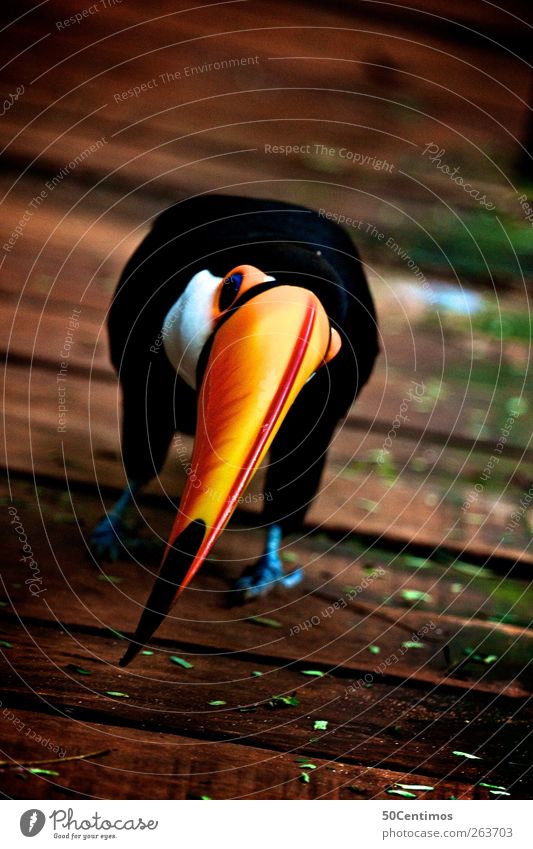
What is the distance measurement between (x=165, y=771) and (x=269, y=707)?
0.08m

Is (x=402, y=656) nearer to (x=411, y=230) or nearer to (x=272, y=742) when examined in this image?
(x=272, y=742)

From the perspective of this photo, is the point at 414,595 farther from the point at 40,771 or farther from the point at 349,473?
the point at 40,771

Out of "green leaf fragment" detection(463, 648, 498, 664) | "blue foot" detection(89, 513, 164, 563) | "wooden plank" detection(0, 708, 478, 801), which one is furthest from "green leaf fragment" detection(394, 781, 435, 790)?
"blue foot" detection(89, 513, 164, 563)

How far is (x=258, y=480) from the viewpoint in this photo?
71 centimetres

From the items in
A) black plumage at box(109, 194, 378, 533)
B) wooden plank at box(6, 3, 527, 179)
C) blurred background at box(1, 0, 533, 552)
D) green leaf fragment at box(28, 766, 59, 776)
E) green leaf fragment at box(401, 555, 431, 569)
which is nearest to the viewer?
green leaf fragment at box(28, 766, 59, 776)

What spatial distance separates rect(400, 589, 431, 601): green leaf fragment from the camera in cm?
59

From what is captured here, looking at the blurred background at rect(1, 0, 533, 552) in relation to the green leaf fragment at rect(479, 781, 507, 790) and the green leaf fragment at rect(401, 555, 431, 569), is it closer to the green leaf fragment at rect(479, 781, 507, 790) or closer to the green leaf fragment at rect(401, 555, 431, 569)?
the green leaf fragment at rect(401, 555, 431, 569)

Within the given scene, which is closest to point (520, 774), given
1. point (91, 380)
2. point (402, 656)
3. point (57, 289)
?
point (402, 656)

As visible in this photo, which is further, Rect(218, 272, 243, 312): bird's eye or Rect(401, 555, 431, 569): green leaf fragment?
Rect(401, 555, 431, 569): green leaf fragment

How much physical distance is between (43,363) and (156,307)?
1.07 ft

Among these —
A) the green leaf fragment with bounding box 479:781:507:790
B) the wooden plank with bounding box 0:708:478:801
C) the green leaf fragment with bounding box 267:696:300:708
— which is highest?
the green leaf fragment with bounding box 267:696:300:708

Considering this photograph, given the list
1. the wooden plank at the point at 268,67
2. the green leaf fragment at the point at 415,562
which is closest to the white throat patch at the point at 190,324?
the green leaf fragment at the point at 415,562

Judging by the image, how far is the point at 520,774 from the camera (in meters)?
0.45

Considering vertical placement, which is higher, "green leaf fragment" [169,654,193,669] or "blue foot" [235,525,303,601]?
"blue foot" [235,525,303,601]
